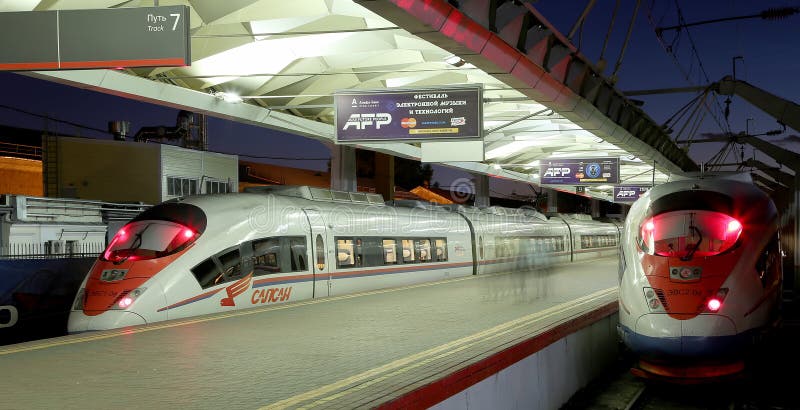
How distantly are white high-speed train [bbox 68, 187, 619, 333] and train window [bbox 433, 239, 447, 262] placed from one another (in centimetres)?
2

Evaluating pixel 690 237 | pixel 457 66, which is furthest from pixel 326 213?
pixel 690 237

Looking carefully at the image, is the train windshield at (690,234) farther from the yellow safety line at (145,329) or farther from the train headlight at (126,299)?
the train headlight at (126,299)

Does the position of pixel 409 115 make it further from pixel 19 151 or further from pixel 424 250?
pixel 19 151

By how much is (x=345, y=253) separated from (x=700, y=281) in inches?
285

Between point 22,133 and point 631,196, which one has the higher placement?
point 22,133

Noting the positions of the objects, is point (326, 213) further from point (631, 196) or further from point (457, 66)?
point (631, 196)

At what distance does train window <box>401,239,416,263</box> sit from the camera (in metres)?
17.1

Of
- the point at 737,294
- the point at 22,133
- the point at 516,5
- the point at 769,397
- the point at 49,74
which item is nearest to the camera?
the point at 737,294

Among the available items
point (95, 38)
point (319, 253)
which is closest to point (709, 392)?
point (319, 253)

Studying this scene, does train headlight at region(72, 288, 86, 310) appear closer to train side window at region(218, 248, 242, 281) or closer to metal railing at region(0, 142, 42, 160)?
train side window at region(218, 248, 242, 281)

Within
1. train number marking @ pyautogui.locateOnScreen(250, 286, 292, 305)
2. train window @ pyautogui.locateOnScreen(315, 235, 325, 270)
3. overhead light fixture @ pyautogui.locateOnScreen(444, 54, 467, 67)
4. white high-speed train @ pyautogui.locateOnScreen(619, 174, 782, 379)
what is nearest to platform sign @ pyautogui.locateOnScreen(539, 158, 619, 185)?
overhead light fixture @ pyautogui.locateOnScreen(444, 54, 467, 67)

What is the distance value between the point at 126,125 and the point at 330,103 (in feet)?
39.9

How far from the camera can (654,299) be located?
900cm

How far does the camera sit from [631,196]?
3869cm
